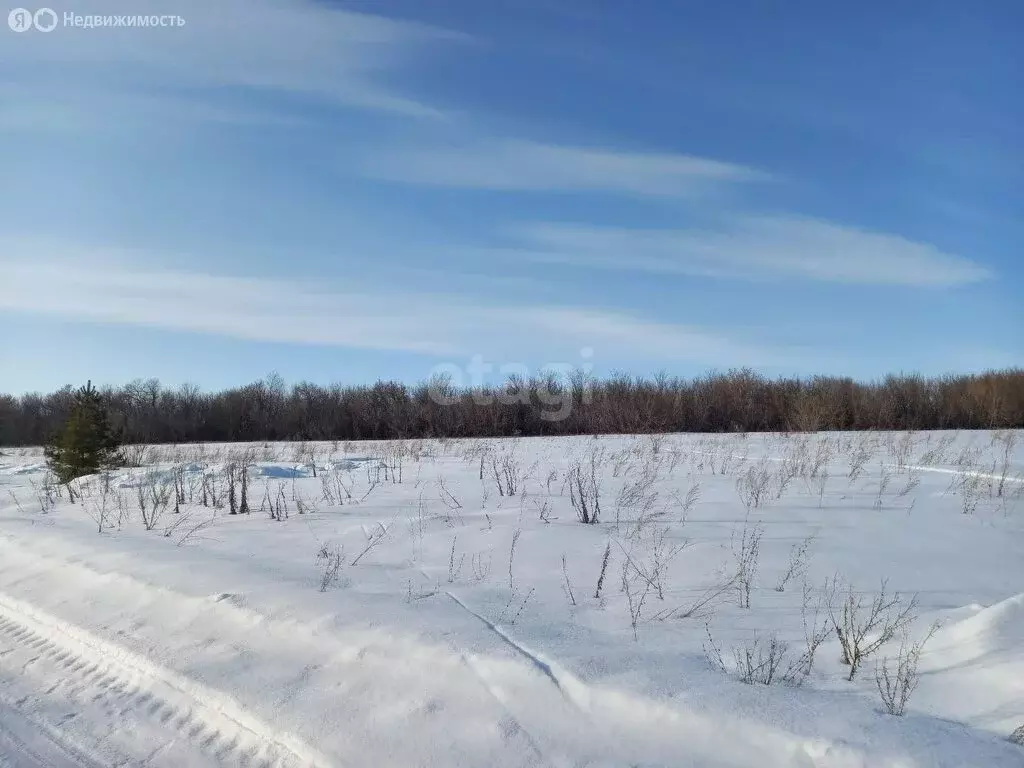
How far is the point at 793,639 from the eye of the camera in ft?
12.9

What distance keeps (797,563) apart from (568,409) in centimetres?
3080

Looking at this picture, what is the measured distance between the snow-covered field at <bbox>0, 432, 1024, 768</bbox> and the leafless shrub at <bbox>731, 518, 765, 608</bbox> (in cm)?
4

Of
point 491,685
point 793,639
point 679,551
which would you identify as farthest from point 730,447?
point 491,685

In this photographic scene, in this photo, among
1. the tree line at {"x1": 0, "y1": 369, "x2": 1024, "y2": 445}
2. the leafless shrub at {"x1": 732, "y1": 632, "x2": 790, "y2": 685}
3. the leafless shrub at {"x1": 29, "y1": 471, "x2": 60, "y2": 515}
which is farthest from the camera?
the tree line at {"x1": 0, "y1": 369, "x2": 1024, "y2": 445}

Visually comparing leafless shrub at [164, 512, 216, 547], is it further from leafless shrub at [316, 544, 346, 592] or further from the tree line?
the tree line

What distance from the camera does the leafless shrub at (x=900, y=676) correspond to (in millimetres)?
2977

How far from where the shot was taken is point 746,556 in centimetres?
555

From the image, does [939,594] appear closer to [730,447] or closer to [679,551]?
[679,551]

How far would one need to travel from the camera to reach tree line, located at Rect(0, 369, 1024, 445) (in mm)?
31016

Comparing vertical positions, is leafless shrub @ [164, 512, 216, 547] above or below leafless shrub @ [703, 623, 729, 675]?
above

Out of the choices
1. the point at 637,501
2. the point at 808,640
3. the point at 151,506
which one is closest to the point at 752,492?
the point at 637,501

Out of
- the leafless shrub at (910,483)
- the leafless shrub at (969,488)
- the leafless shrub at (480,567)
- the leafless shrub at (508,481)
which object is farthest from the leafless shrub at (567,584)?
the leafless shrub at (910,483)

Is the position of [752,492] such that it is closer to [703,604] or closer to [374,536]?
[703,604]

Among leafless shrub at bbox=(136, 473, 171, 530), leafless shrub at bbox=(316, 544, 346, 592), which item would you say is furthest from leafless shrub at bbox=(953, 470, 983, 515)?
A: leafless shrub at bbox=(136, 473, 171, 530)
